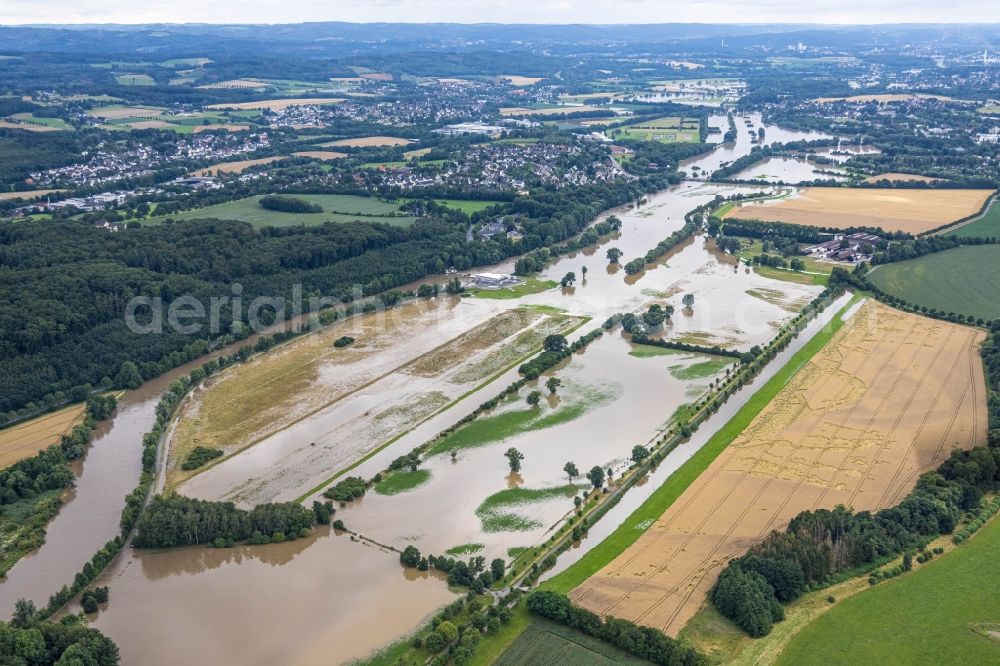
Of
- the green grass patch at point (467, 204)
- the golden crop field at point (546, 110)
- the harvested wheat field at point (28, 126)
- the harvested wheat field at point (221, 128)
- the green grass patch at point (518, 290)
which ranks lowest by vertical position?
the green grass patch at point (518, 290)

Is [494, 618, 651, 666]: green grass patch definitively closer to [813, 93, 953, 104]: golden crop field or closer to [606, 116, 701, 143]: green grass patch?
[606, 116, 701, 143]: green grass patch

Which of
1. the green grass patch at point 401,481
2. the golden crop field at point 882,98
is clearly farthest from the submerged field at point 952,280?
the golden crop field at point 882,98

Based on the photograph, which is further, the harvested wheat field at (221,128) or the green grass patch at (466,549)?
the harvested wheat field at (221,128)

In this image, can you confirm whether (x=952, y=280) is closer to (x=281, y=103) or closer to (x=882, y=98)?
(x=882, y=98)

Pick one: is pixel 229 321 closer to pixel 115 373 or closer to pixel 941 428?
pixel 115 373

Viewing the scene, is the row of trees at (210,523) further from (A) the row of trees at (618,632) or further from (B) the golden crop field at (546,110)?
(B) the golden crop field at (546,110)

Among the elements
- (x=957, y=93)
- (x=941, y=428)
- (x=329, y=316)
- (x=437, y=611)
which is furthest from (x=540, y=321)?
(x=957, y=93)

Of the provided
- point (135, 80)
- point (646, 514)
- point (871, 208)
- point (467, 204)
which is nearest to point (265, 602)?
point (646, 514)

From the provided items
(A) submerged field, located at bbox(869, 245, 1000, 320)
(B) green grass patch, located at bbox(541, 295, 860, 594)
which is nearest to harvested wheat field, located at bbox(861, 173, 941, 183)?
(A) submerged field, located at bbox(869, 245, 1000, 320)
